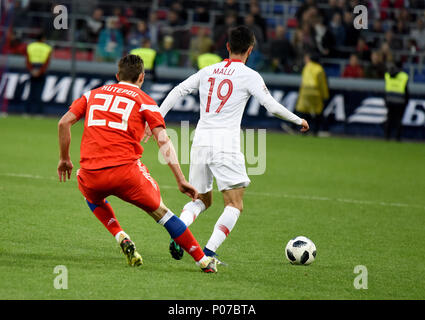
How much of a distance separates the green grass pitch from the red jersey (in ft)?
2.97

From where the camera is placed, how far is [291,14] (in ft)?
76.6

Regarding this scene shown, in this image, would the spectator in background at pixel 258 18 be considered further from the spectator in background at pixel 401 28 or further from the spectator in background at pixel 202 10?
the spectator in background at pixel 401 28

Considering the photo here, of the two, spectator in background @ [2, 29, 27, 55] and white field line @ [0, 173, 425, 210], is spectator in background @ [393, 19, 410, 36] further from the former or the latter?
white field line @ [0, 173, 425, 210]

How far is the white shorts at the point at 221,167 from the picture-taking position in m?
6.66

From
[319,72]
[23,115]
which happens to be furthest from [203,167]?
[23,115]

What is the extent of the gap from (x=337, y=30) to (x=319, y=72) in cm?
275

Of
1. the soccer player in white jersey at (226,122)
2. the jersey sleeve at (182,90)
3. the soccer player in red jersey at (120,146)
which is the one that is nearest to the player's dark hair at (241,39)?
the soccer player in white jersey at (226,122)

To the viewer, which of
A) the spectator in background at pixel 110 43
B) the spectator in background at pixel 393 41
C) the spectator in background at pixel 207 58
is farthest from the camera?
the spectator in background at pixel 110 43

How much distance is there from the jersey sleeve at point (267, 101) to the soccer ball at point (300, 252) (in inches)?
42.8

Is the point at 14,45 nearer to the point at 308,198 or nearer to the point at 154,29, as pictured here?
the point at 154,29

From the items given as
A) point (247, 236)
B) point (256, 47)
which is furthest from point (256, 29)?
point (247, 236)

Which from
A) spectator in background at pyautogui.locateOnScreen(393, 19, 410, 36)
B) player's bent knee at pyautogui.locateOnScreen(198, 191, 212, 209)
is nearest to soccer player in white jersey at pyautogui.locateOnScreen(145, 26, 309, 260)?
player's bent knee at pyautogui.locateOnScreen(198, 191, 212, 209)

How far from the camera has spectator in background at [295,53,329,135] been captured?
19.5 m
